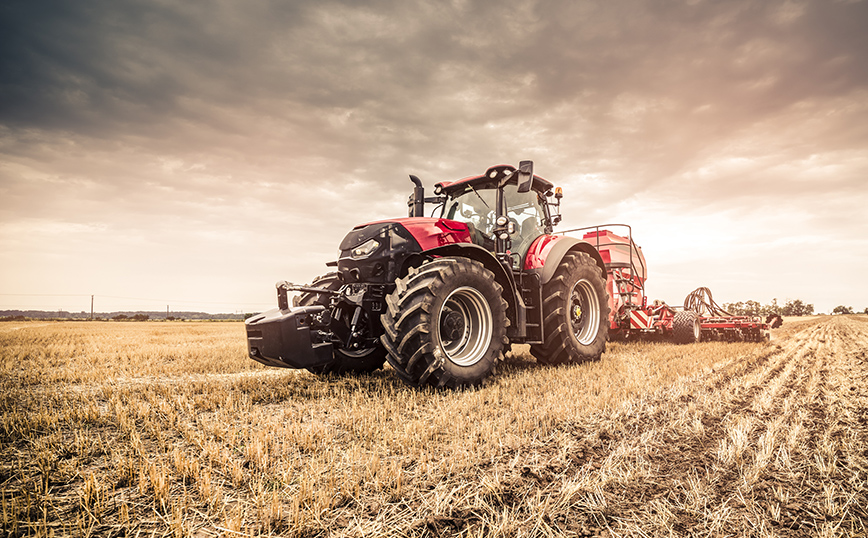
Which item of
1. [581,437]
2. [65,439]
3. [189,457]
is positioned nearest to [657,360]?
[581,437]

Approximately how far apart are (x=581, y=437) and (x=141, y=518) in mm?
2590

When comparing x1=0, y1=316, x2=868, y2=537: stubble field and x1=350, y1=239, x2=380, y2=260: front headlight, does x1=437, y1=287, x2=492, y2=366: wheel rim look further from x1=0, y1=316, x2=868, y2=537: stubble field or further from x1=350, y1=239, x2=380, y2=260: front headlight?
x1=350, y1=239, x2=380, y2=260: front headlight

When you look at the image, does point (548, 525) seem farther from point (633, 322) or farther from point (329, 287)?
point (633, 322)

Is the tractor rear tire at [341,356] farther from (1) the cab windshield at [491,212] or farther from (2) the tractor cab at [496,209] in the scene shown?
(1) the cab windshield at [491,212]

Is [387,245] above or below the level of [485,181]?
below

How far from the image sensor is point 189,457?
9.36ft

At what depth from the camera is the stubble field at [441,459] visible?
2012mm

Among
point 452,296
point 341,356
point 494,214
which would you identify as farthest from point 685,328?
point 341,356

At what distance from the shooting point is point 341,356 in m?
5.24

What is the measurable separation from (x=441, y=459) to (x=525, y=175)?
3758 mm

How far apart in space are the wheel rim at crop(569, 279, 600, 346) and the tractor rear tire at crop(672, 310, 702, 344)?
13.2 ft

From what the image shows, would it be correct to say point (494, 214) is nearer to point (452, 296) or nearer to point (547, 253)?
point (547, 253)

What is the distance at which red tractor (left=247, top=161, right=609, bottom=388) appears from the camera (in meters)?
4.34

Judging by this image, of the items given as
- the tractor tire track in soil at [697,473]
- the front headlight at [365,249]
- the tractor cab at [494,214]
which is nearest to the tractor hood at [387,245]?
the front headlight at [365,249]
